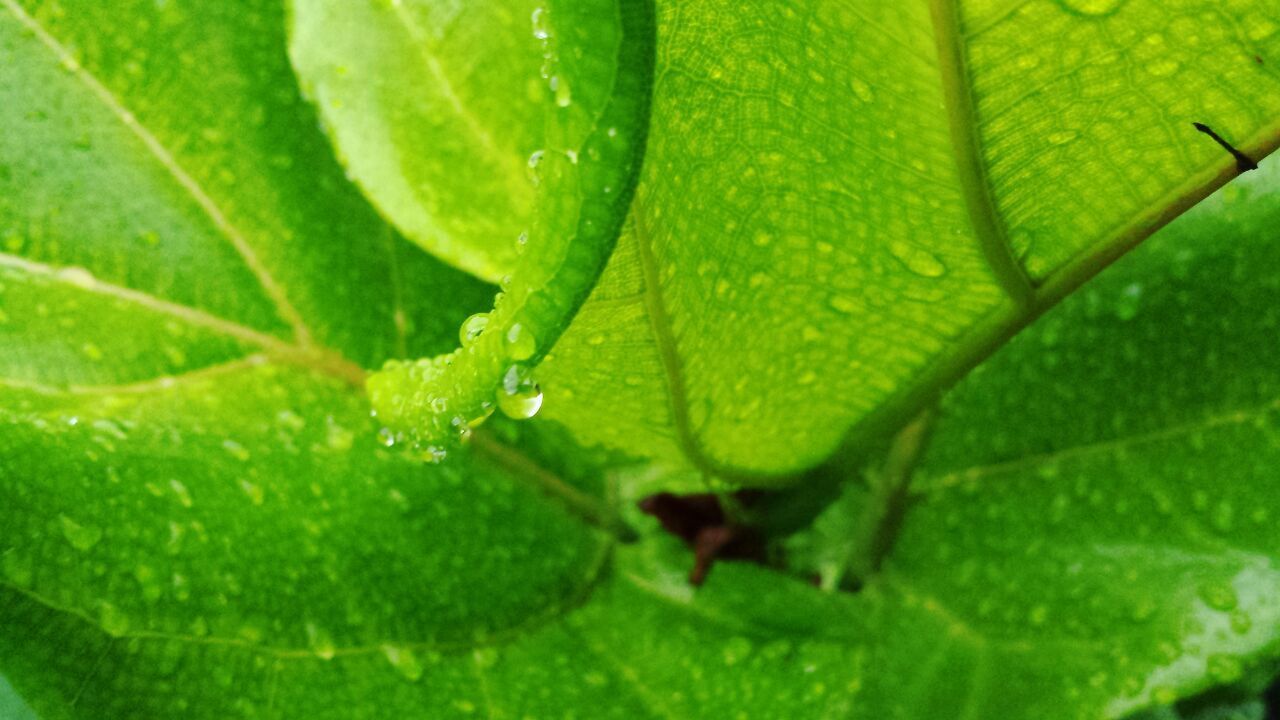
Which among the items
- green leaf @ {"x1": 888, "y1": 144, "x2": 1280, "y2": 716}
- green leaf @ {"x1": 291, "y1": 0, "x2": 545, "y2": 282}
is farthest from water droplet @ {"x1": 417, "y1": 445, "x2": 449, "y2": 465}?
green leaf @ {"x1": 888, "y1": 144, "x2": 1280, "y2": 716}

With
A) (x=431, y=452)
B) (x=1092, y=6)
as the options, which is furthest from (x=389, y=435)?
(x=1092, y=6)

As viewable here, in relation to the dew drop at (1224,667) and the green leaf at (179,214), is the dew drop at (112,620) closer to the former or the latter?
the green leaf at (179,214)

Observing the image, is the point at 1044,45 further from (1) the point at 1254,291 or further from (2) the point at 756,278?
(1) the point at 1254,291

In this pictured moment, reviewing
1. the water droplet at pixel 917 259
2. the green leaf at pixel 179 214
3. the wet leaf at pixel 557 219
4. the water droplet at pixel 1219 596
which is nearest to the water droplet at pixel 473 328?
the wet leaf at pixel 557 219

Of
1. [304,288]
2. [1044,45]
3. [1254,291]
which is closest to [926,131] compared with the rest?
[1044,45]

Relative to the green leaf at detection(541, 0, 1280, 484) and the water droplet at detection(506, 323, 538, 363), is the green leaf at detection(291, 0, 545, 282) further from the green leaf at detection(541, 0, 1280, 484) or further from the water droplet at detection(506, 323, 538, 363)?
the water droplet at detection(506, 323, 538, 363)

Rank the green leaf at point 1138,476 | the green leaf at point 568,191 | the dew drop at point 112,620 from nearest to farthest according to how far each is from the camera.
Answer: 1. the green leaf at point 568,191
2. the dew drop at point 112,620
3. the green leaf at point 1138,476

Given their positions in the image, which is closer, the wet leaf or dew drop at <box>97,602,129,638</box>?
the wet leaf
